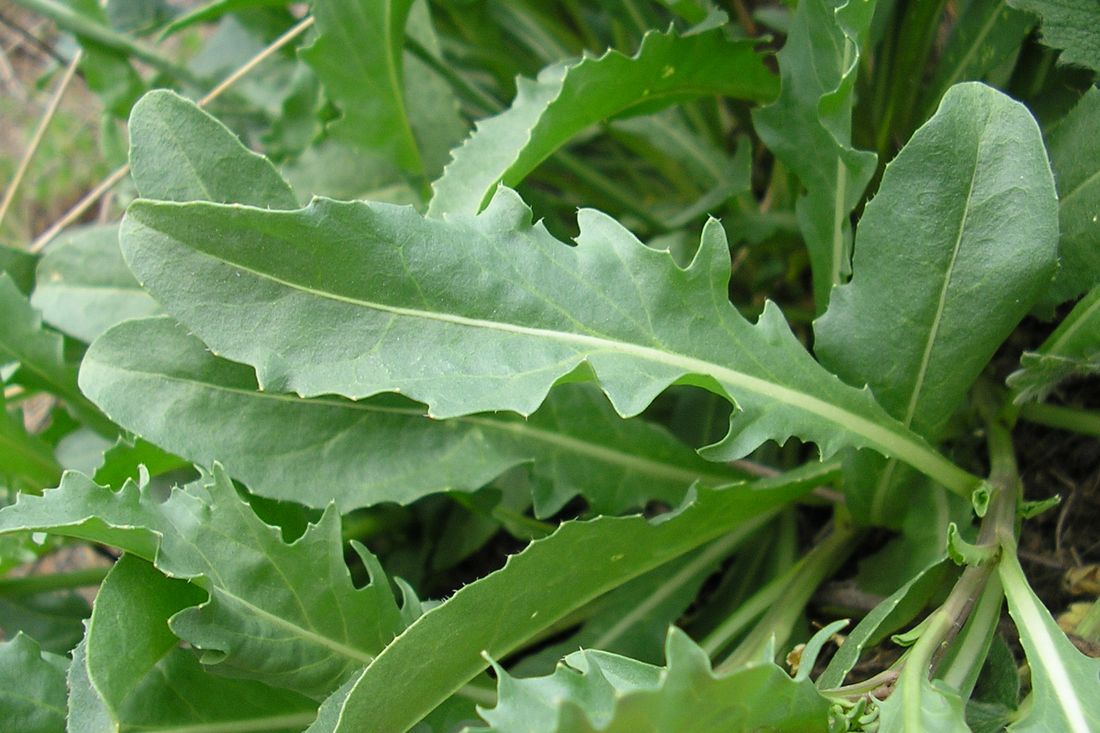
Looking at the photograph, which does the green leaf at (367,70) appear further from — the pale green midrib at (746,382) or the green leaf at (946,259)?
the green leaf at (946,259)

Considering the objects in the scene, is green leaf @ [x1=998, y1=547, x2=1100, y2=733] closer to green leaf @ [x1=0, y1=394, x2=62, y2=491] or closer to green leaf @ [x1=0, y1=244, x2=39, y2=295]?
green leaf @ [x1=0, y1=394, x2=62, y2=491]

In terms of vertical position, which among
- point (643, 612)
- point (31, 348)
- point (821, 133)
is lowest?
point (643, 612)

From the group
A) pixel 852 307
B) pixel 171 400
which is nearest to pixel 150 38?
pixel 171 400

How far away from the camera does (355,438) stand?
2.24 feet

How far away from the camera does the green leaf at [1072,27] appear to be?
595 mm

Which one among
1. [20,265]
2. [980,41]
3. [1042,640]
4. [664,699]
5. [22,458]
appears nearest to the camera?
[664,699]

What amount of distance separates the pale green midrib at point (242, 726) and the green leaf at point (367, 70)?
47cm

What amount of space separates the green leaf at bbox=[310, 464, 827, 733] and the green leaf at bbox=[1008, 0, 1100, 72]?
308 millimetres

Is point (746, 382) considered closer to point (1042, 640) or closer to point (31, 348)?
point (1042, 640)

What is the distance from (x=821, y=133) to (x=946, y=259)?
16cm

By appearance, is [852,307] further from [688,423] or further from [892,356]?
[688,423]

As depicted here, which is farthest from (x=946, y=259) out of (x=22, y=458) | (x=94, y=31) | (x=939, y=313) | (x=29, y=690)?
(x=94, y=31)

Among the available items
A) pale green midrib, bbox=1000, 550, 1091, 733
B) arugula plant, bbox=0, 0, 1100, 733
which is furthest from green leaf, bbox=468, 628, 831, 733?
pale green midrib, bbox=1000, 550, 1091, 733

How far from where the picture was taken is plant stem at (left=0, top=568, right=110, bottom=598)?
829mm
